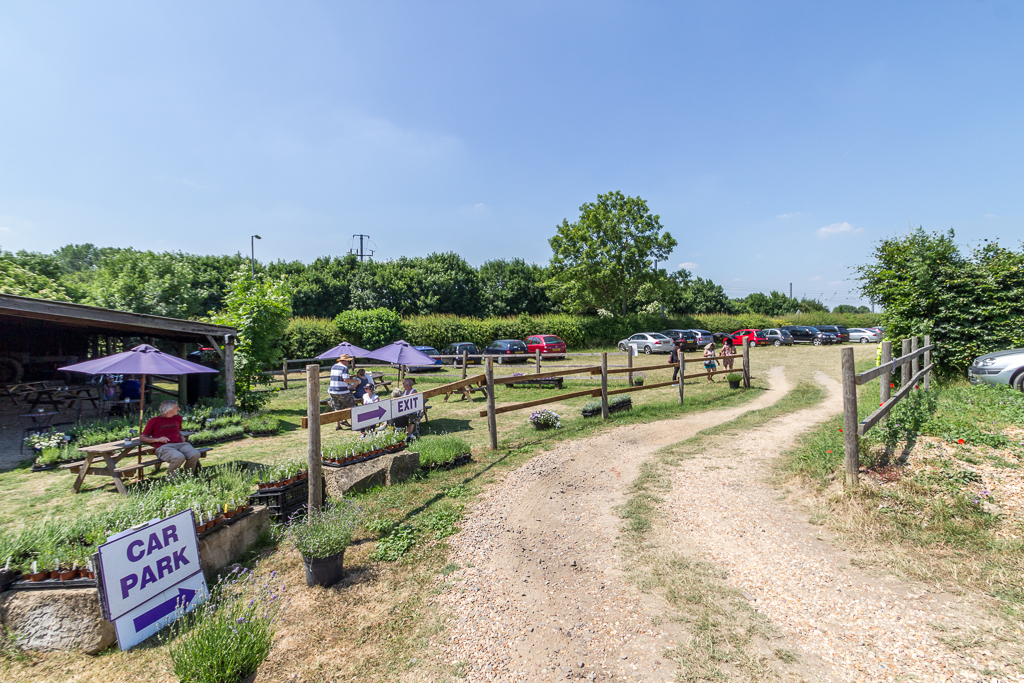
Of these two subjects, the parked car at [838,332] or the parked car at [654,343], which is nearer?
the parked car at [654,343]

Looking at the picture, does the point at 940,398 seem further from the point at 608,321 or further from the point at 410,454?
the point at 608,321

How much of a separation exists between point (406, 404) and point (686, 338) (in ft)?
86.9

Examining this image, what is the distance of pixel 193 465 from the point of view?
6.58 m

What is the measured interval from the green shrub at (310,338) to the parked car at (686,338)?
20480mm

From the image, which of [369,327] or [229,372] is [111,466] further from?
[369,327]

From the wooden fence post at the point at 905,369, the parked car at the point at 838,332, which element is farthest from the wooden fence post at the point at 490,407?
the parked car at the point at 838,332

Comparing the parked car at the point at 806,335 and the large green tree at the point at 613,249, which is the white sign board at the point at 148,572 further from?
the parked car at the point at 806,335

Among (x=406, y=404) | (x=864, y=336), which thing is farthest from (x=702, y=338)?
(x=406, y=404)

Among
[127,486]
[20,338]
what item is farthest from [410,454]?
[20,338]

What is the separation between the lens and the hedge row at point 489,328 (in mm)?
27594

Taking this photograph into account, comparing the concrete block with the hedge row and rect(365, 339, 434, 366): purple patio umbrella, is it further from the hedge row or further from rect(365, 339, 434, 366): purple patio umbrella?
the hedge row

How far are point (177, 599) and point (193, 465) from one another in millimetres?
3455

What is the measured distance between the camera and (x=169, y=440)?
6.58 m

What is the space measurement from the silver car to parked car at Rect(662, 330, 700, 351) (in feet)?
65.5
